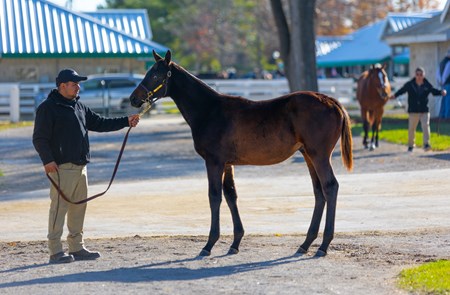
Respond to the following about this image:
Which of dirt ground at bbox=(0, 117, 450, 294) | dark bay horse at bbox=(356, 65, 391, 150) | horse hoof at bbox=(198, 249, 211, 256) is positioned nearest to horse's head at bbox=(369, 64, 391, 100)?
dark bay horse at bbox=(356, 65, 391, 150)

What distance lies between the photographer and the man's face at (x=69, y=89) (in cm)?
1172

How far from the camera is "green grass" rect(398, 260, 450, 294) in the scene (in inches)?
382

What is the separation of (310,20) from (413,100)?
13612 millimetres

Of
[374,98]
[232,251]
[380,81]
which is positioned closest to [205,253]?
[232,251]

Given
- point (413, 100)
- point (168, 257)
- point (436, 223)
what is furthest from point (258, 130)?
point (413, 100)

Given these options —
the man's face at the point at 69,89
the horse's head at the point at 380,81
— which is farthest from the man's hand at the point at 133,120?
the horse's head at the point at 380,81

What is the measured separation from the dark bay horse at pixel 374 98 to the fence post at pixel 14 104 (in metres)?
18.4

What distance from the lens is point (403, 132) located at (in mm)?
30875

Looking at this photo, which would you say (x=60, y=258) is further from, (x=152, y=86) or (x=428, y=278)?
(x=428, y=278)

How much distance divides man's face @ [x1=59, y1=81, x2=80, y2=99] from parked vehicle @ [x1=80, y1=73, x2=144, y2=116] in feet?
99.6

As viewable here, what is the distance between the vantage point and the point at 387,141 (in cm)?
2850

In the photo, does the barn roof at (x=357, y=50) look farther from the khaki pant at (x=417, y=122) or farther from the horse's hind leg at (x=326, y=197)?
the horse's hind leg at (x=326, y=197)

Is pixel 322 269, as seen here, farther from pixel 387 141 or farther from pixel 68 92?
pixel 387 141

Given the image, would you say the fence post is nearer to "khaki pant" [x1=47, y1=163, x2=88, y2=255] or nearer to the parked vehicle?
the parked vehicle
